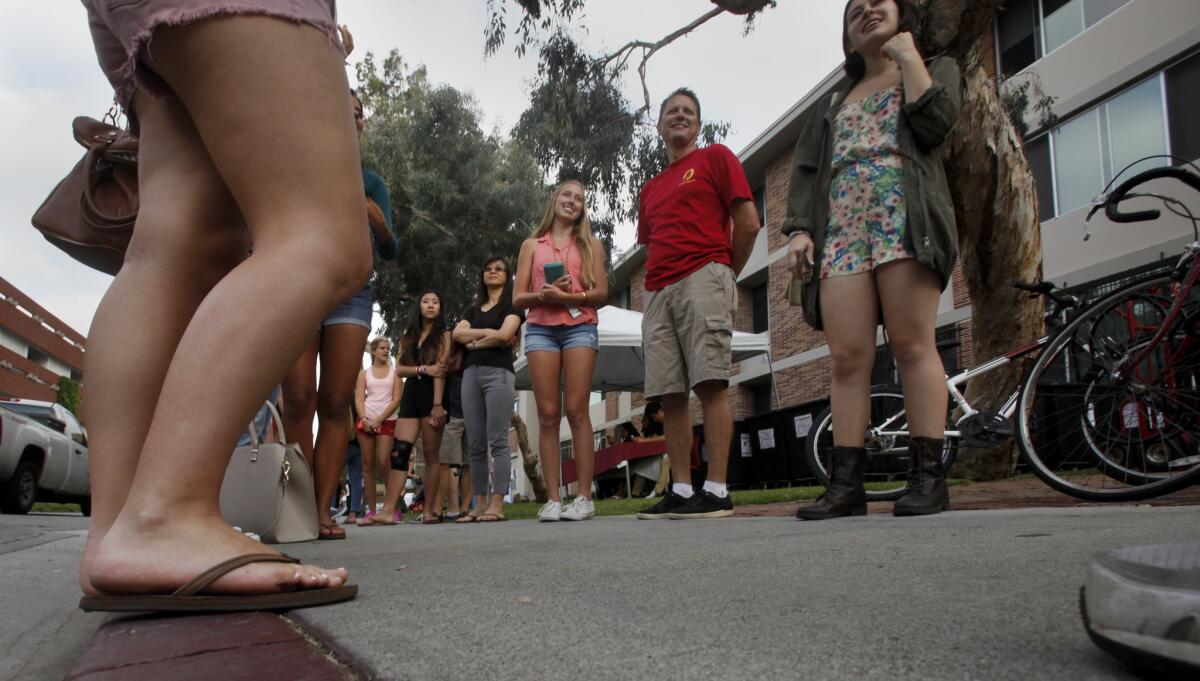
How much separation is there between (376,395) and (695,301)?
4915 millimetres

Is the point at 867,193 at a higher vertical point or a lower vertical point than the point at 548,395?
higher

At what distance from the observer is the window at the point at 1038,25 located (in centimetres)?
1371

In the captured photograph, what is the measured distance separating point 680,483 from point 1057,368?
1.80 metres

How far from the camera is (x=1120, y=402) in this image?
349 cm

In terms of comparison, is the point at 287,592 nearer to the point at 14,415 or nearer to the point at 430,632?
the point at 430,632

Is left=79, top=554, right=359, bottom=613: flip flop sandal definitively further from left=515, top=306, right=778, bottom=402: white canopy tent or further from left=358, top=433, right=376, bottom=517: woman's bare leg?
left=515, top=306, right=778, bottom=402: white canopy tent

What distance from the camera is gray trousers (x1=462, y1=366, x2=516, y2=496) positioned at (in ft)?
18.9

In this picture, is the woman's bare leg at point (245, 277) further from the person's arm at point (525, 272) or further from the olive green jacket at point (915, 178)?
the person's arm at point (525, 272)

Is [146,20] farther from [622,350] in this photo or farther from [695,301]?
[622,350]

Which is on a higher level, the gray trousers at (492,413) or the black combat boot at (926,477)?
the gray trousers at (492,413)

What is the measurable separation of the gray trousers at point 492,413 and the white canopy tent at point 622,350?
4430mm

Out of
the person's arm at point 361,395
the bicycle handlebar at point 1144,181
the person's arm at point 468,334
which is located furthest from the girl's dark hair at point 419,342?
the bicycle handlebar at point 1144,181

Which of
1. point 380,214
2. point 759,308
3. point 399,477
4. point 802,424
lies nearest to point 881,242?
point 380,214

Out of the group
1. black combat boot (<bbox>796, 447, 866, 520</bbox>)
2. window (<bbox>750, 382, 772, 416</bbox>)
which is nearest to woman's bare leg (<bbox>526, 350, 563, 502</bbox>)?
black combat boot (<bbox>796, 447, 866, 520</bbox>)
